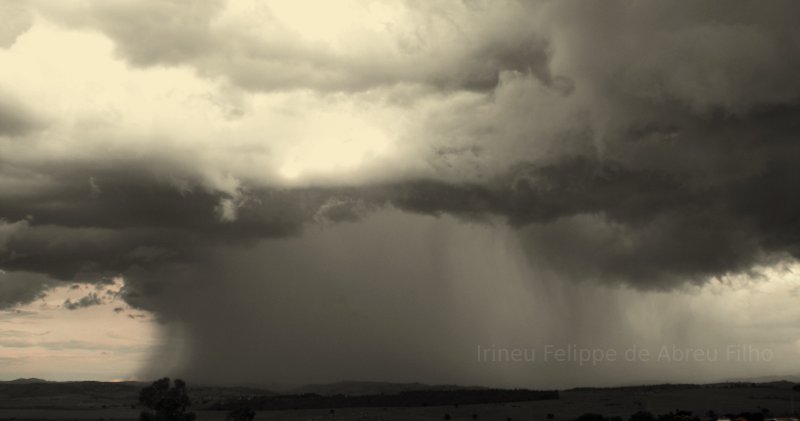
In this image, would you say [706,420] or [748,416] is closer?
[748,416]

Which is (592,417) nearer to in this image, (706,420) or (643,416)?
(643,416)

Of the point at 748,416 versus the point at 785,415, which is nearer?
the point at 748,416

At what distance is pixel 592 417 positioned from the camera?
198 m

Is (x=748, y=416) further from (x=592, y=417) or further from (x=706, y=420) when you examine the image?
(x=592, y=417)

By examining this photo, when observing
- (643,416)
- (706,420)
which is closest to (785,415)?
(706,420)

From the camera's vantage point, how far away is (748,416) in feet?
575

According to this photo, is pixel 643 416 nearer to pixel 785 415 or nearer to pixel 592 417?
pixel 592 417

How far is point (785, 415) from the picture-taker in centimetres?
19012

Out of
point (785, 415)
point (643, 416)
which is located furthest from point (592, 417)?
point (785, 415)

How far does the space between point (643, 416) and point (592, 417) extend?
14.2 meters

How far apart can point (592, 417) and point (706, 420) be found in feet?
95.6

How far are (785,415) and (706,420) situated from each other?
61.1 feet

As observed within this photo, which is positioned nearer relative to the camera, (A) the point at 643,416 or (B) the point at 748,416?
(B) the point at 748,416

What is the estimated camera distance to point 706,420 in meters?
196
